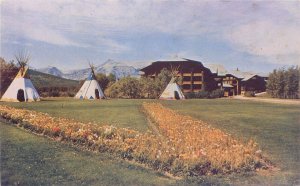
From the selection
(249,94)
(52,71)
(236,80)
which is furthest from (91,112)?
(249,94)

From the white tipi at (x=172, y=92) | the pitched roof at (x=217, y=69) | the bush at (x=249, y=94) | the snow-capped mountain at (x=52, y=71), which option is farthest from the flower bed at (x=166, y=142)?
the bush at (x=249, y=94)

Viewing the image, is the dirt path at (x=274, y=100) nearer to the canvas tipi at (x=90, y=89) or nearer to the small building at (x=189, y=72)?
the small building at (x=189, y=72)

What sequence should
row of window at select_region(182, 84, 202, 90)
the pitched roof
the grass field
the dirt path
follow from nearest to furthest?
the grass field, the pitched roof, the dirt path, row of window at select_region(182, 84, 202, 90)

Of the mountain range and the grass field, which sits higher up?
the mountain range

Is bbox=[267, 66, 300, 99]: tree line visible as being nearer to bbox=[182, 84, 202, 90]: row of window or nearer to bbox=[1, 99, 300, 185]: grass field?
bbox=[1, 99, 300, 185]: grass field

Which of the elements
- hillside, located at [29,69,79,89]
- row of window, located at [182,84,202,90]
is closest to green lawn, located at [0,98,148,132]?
hillside, located at [29,69,79,89]

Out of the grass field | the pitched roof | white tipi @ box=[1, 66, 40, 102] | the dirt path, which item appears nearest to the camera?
the grass field

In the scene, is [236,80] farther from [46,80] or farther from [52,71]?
[46,80]
